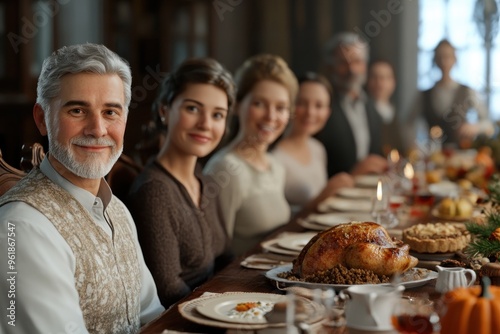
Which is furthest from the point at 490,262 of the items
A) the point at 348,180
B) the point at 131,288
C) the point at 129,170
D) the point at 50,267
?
the point at 348,180

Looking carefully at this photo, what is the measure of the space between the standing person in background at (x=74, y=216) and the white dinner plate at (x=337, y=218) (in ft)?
3.61

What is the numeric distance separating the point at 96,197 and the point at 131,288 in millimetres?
240

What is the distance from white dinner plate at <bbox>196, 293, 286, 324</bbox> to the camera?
1498 mm

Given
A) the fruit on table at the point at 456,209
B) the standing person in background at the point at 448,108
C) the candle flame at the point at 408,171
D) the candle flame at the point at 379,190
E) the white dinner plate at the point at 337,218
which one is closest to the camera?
the candle flame at the point at 379,190

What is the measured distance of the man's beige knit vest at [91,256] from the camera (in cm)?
172

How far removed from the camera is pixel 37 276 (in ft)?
5.24

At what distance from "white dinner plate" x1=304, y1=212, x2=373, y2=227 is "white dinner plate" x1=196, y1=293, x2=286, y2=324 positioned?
122 cm

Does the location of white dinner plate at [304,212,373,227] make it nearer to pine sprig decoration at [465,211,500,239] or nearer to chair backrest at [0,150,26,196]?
pine sprig decoration at [465,211,500,239]

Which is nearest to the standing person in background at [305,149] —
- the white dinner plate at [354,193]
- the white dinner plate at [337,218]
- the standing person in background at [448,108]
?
the white dinner plate at [354,193]

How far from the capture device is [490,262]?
1.91 m

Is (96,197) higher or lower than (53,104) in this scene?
lower

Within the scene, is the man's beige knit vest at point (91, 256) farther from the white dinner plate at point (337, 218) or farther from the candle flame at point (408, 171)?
the candle flame at point (408, 171)

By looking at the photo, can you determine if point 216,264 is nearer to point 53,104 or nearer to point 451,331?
point 53,104

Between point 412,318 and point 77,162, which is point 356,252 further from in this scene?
point 77,162
